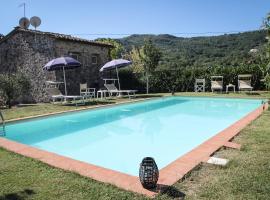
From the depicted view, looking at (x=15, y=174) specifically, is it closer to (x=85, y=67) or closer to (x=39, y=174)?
(x=39, y=174)

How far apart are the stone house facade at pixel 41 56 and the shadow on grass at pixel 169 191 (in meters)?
14.5

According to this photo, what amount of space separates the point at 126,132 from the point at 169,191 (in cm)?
575

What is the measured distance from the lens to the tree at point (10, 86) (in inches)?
549

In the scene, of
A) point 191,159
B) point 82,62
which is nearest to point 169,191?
point 191,159

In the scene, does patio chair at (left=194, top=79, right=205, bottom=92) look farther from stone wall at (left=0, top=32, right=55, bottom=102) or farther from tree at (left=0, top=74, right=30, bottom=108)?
tree at (left=0, top=74, right=30, bottom=108)

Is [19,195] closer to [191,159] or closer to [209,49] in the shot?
[191,159]

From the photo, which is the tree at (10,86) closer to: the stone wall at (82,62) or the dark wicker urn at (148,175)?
the stone wall at (82,62)

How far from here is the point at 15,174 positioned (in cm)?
442

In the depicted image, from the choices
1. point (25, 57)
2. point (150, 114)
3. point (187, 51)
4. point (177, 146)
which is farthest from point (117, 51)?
point (177, 146)

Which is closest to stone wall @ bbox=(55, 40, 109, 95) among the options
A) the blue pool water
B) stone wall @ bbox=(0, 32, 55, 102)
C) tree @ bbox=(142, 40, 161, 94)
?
stone wall @ bbox=(0, 32, 55, 102)

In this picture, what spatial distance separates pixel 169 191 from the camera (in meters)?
3.65

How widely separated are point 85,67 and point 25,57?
3680 millimetres

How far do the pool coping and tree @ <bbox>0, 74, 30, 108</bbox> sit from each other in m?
8.39

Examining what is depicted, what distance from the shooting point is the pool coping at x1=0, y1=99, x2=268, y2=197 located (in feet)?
12.7
